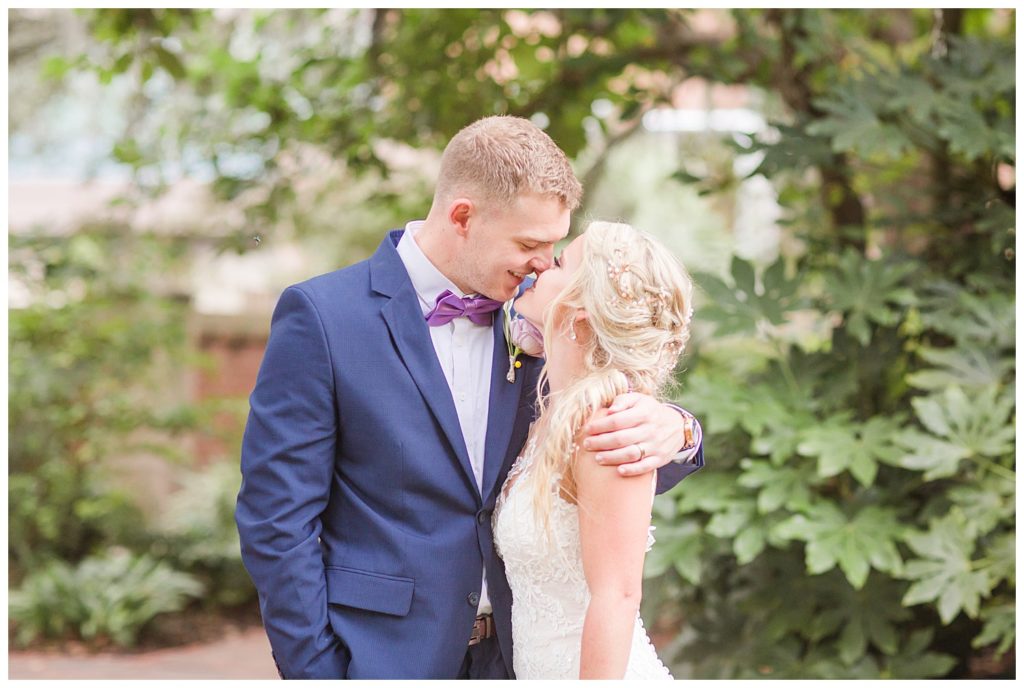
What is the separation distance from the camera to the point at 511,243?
2.12 metres

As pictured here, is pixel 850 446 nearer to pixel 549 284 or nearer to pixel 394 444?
pixel 549 284

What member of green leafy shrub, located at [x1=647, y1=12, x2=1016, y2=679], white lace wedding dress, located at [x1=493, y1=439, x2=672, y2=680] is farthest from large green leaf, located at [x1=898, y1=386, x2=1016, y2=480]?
white lace wedding dress, located at [x1=493, y1=439, x2=672, y2=680]

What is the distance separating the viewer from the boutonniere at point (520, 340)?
222 cm

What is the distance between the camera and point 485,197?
2.12 metres

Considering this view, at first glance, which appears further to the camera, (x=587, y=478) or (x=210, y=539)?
(x=210, y=539)

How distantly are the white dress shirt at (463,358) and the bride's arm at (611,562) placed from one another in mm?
329

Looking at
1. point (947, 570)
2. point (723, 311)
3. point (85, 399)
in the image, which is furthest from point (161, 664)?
point (947, 570)

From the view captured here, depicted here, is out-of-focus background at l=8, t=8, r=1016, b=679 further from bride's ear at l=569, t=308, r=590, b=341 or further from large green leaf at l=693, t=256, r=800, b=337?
bride's ear at l=569, t=308, r=590, b=341

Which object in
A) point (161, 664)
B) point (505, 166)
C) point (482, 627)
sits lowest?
point (161, 664)

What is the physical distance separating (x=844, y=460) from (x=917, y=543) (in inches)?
17.4

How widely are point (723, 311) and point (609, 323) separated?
2203 millimetres

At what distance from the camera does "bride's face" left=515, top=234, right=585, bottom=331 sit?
6.84 ft

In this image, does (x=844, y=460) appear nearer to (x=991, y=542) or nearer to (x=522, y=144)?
(x=991, y=542)

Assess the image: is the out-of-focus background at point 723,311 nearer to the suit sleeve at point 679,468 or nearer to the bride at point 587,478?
the bride at point 587,478
